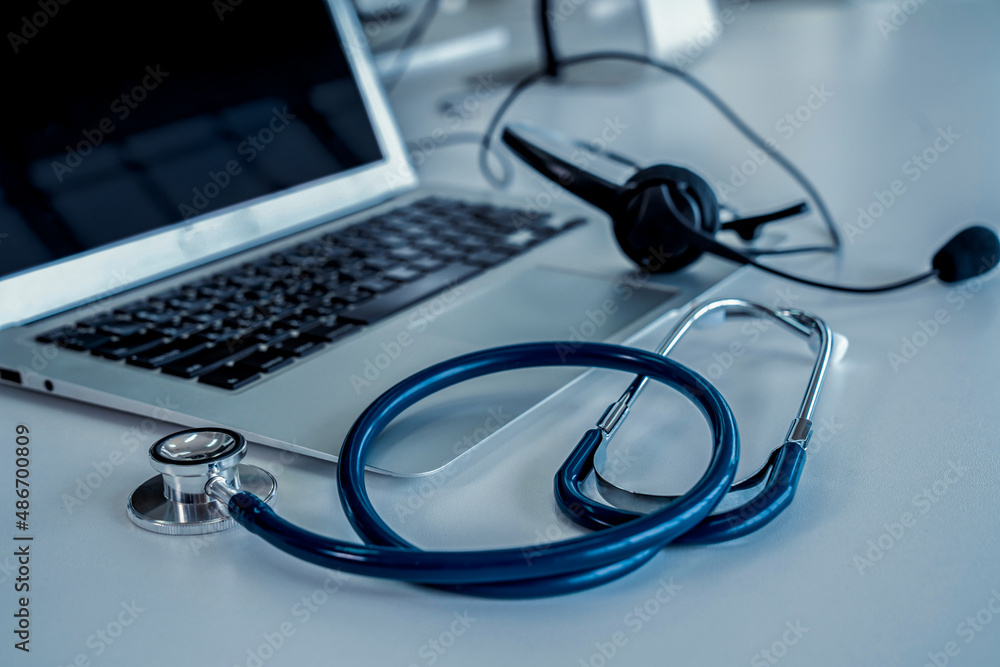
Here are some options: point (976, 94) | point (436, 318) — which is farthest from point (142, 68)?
point (976, 94)

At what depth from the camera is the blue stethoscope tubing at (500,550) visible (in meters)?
0.35

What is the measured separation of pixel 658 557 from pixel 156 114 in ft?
2.05

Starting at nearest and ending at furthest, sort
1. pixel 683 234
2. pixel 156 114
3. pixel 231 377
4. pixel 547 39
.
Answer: pixel 231 377, pixel 683 234, pixel 156 114, pixel 547 39

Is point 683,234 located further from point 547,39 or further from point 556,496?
point 547,39

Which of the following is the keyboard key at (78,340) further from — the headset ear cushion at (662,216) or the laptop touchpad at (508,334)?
the headset ear cushion at (662,216)

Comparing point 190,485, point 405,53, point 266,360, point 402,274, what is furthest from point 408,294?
point 405,53

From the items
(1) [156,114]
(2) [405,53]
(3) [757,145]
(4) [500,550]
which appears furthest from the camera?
(2) [405,53]

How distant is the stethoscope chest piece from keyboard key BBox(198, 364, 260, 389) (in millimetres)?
83

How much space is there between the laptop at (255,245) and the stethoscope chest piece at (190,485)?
5 cm

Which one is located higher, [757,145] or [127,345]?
[127,345]

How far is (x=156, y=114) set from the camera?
79cm

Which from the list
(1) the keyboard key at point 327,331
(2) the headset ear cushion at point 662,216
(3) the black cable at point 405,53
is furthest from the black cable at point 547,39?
(1) the keyboard key at point 327,331

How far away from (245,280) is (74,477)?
278mm

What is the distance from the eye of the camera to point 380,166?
961 millimetres
